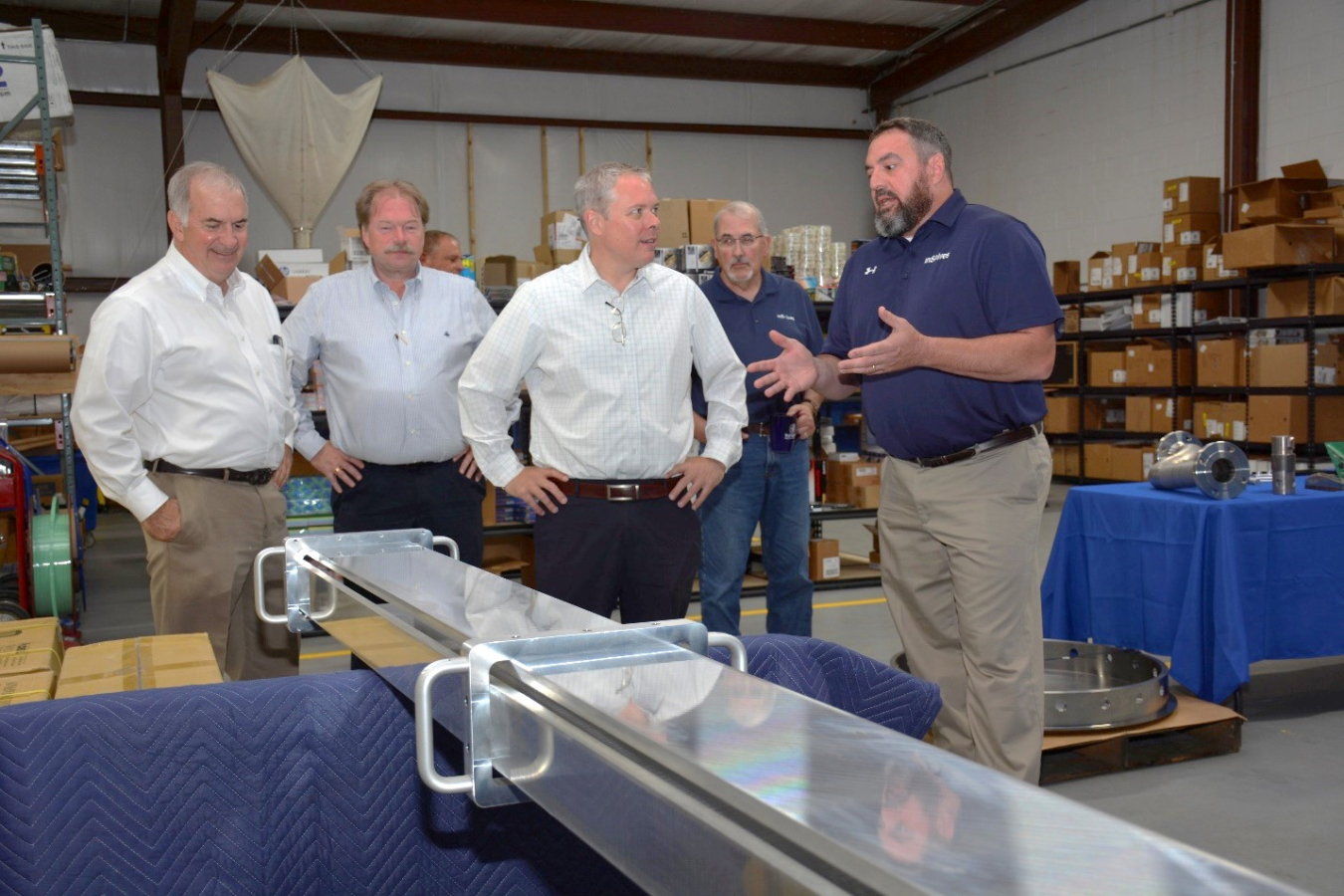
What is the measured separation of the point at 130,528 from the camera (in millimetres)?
8891

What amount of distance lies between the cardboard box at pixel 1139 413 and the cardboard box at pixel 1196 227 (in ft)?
4.45

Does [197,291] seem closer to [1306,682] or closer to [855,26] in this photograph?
[1306,682]

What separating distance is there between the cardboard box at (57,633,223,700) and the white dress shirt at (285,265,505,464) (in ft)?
3.27

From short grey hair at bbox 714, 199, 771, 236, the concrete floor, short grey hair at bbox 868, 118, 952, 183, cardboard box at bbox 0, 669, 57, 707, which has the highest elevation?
short grey hair at bbox 714, 199, 771, 236

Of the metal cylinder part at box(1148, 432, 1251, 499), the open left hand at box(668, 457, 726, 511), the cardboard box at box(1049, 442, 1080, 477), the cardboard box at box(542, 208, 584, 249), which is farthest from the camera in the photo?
the cardboard box at box(1049, 442, 1080, 477)

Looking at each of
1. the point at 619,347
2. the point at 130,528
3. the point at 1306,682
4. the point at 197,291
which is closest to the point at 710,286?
the point at 619,347

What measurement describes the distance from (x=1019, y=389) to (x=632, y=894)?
1519 millimetres

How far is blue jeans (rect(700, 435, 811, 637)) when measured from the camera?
12.5 feet

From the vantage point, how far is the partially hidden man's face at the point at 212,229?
2.58 metres

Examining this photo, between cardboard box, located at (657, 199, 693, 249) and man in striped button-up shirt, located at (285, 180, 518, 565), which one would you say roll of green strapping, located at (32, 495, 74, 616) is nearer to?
man in striped button-up shirt, located at (285, 180, 518, 565)

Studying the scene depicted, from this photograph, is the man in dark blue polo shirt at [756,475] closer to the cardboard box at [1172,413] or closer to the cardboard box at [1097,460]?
the cardboard box at [1172,413]

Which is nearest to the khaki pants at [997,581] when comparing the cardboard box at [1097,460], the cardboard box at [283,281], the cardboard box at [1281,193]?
the cardboard box at [283,281]

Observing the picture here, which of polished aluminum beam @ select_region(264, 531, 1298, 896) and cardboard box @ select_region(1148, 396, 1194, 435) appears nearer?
polished aluminum beam @ select_region(264, 531, 1298, 896)

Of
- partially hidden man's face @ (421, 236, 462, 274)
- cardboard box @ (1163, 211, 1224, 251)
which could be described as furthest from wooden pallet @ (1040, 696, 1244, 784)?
cardboard box @ (1163, 211, 1224, 251)
